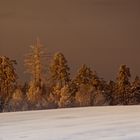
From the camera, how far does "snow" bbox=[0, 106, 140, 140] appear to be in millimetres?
2297

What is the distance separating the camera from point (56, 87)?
3.43 meters

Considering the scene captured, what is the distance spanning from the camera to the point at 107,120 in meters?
2.85

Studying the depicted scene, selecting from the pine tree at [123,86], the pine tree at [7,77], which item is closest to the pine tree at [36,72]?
the pine tree at [7,77]

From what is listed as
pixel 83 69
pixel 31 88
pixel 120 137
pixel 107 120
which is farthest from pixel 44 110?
pixel 120 137

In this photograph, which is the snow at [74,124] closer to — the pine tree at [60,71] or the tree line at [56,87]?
the tree line at [56,87]

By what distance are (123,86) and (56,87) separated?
0.57 meters

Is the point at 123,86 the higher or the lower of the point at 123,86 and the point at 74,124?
the higher

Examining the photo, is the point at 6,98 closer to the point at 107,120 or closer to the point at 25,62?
the point at 25,62

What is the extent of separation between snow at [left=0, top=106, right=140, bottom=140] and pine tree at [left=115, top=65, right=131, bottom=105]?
108 mm

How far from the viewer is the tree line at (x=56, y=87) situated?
3.34 meters

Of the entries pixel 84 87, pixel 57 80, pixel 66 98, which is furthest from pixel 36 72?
pixel 84 87

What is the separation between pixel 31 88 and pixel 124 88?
2.56ft

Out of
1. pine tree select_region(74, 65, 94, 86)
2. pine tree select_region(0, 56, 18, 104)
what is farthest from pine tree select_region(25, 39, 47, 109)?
pine tree select_region(74, 65, 94, 86)

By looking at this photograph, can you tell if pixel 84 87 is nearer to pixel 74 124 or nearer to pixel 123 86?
pixel 123 86
